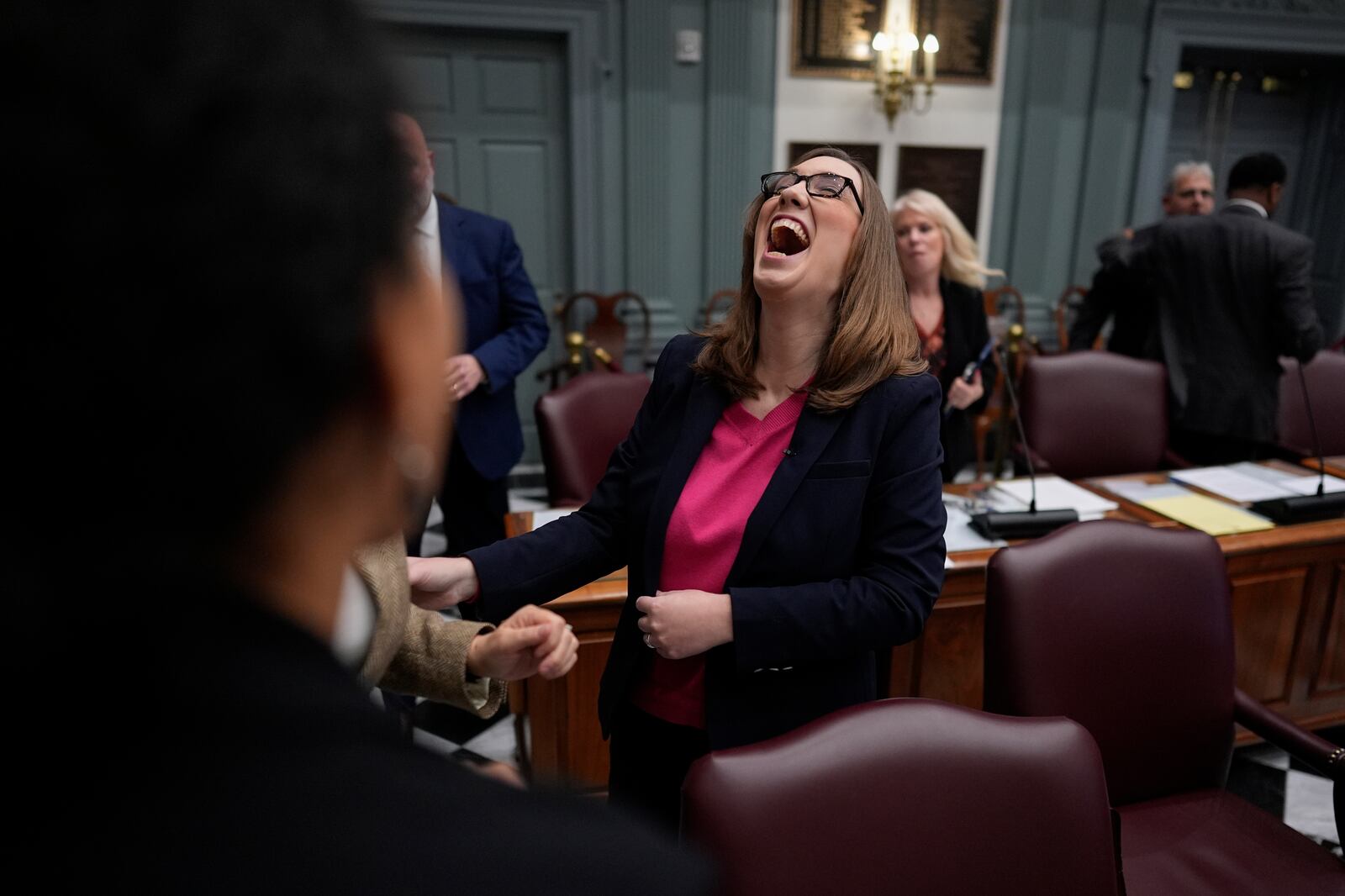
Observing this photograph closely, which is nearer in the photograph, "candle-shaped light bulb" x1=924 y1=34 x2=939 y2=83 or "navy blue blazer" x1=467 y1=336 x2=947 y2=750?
"navy blue blazer" x1=467 y1=336 x2=947 y2=750

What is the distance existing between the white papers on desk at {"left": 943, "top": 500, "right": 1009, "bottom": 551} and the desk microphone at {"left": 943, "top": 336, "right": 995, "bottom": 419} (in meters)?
0.45

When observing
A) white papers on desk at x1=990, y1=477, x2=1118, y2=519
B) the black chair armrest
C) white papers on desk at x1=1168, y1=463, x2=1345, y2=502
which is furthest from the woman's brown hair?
white papers on desk at x1=1168, y1=463, x2=1345, y2=502

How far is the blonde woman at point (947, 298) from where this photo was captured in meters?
2.80

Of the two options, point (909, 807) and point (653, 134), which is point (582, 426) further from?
point (653, 134)

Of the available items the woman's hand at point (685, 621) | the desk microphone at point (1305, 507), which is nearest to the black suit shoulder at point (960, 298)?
the desk microphone at point (1305, 507)

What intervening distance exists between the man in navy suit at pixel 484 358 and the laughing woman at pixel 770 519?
140cm

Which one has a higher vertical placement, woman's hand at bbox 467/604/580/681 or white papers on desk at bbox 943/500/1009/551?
woman's hand at bbox 467/604/580/681

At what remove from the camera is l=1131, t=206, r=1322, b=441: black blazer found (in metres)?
3.17

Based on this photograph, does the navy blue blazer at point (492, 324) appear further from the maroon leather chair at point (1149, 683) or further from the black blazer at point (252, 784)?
the black blazer at point (252, 784)

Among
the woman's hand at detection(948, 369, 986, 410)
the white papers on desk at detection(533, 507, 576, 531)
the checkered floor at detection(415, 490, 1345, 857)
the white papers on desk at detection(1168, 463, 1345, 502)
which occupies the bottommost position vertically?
the checkered floor at detection(415, 490, 1345, 857)

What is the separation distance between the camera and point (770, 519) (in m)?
1.28

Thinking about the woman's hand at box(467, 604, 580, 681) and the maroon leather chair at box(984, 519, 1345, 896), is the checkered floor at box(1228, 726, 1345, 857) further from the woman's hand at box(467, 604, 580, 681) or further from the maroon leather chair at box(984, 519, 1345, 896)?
the woman's hand at box(467, 604, 580, 681)

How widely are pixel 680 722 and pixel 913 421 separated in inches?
23.6

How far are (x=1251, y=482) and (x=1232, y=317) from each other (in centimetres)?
93
